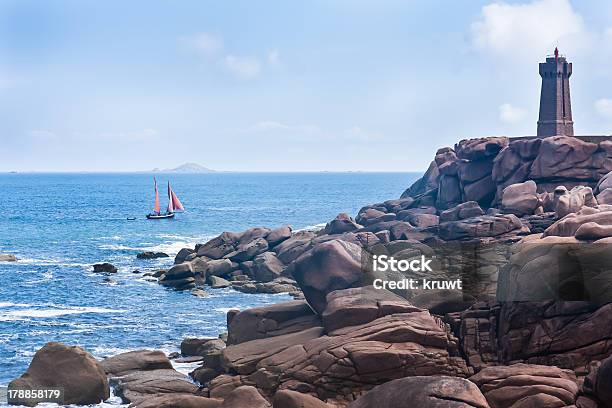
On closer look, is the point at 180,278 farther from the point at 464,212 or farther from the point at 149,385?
the point at 149,385

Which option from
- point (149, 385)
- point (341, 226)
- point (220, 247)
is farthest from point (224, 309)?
point (149, 385)

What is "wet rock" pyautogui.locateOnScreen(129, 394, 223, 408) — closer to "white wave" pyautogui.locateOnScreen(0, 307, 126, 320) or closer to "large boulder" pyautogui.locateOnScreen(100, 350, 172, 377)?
"large boulder" pyautogui.locateOnScreen(100, 350, 172, 377)

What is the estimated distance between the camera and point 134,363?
33844mm

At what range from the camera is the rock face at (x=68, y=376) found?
29906 millimetres

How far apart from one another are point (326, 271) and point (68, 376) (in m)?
11.6

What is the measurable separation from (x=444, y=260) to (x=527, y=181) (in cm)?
1645

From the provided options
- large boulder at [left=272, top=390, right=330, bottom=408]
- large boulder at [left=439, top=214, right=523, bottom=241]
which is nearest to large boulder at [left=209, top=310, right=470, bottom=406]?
large boulder at [left=272, top=390, right=330, bottom=408]

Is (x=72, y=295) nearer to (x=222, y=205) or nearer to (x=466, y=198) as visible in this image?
(x=466, y=198)

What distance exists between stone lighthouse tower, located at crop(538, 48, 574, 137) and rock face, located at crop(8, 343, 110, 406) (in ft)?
189

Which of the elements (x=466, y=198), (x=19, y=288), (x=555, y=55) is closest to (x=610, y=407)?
(x=466, y=198)

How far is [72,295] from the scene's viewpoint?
55656mm

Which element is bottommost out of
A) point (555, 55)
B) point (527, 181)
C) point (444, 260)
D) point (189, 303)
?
point (189, 303)

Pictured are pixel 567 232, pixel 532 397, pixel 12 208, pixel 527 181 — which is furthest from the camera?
pixel 12 208

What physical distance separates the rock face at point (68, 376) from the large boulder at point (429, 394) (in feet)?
47.6
